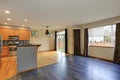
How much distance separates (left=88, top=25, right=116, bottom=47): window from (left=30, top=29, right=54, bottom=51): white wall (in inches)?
213

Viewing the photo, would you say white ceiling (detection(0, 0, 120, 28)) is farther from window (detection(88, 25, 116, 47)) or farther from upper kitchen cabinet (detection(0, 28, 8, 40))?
upper kitchen cabinet (detection(0, 28, 8, 40))

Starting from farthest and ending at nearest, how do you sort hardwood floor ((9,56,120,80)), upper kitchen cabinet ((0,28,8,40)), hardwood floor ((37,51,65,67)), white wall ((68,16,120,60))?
upper kitchen cabinet ((0,28,8,40))
white wall ((68,16,120,60))
hardwood floor ((37,51,65,67))
hardwood floor ((9,56,120,80))

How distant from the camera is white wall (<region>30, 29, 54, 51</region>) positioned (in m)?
10.0

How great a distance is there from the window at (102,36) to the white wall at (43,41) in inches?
213

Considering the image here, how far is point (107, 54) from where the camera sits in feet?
19.5

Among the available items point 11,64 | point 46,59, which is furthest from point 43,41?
point 11,64

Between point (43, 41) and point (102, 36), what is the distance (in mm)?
6554

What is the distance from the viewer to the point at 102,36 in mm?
6332

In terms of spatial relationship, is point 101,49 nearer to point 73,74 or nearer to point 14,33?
point 73,74

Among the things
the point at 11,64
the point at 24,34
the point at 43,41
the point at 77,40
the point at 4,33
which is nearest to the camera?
the point at 11,64

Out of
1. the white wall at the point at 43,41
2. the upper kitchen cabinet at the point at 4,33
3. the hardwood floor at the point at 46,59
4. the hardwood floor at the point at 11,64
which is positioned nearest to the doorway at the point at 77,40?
the hardwood floor at the point at 46,59

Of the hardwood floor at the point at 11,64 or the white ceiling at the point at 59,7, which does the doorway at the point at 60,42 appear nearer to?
the hardwood floor at the point at 11,64

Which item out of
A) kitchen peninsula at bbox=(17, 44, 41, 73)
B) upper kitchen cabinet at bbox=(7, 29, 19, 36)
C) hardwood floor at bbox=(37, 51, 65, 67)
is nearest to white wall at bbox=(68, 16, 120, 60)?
hardwood floor at bbox=(37, 51, 65, 67)

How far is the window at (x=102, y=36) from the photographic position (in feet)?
18.7
